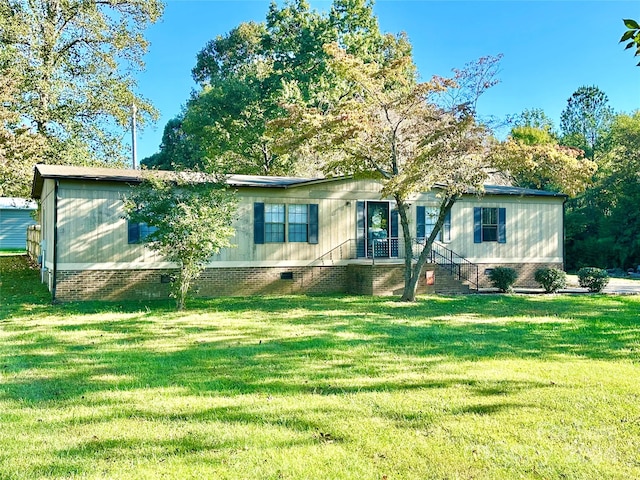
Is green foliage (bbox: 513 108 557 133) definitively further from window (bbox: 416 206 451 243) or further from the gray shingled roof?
window (bbox: 416 206 451 243)

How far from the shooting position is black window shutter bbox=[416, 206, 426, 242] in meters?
17.0

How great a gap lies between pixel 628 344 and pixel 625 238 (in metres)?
20.6

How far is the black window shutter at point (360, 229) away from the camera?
648 inches

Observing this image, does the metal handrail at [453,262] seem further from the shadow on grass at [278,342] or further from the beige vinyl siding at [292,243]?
the shadow on grass at [278,342]

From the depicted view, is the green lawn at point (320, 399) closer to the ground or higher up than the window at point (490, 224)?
closer to the ground

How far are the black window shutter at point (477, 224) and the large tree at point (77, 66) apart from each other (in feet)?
50.2

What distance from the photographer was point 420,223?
1708 centimetres

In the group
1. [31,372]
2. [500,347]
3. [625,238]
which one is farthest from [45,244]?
[625,238]

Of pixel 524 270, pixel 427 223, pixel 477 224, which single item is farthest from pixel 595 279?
pixel 427 223

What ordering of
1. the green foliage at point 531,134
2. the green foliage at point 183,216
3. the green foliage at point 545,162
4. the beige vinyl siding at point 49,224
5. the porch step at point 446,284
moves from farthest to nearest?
1. the green foliage at point 531,134
2. the porch step at point 446,284
3. the beige vinyl siding at point 49,224
4. the green foliage at point 545,162
5. the green foliage at point 183,216

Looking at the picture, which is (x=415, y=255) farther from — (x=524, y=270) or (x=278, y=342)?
(x=278, y=342)

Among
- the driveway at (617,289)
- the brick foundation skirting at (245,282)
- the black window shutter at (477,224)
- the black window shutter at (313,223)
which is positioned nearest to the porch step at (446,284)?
the brick foundation skirting at (245,282)

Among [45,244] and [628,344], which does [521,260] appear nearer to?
[628,344]

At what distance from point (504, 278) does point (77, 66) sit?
1941cm
